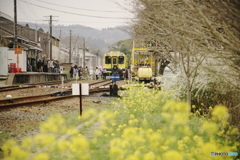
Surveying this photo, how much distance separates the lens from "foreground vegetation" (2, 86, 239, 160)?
3.56 meters

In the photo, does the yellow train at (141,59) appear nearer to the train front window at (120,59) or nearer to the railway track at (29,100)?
the railway track at (29,100)

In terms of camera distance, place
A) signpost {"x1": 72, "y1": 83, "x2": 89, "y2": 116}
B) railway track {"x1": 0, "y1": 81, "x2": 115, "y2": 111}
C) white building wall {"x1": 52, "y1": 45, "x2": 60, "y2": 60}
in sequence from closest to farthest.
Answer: signpost {"x1": 72, "y1": 83, "x2": 89, "y2": 116} < railway track {"x1": 0, "y1": 81, "x2": 115, "y2": 111} < white building wall {"x1": 52, "y1": 45, "x2": 60, "y2": 60}

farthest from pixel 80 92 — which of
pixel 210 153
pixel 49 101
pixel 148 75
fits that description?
pixel 148 75

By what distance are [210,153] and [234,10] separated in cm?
172

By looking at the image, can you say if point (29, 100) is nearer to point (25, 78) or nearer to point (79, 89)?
point (79, 89)

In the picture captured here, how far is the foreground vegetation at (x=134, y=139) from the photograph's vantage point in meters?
3.56

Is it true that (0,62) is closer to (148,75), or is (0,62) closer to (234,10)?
(148,75)

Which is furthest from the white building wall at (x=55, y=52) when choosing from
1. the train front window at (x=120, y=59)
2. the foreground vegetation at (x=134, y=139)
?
the foreground vegetation at (x=134, y=139)

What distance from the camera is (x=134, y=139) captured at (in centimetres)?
371

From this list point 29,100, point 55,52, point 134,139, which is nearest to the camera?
point 134,139

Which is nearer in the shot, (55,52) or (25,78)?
(25,78)

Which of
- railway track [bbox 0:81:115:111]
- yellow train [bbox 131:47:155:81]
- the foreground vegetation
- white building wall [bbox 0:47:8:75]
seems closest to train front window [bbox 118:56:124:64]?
yellow train [bbox 131:47:155:81]

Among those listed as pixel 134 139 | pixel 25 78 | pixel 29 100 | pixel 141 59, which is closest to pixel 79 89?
pixel 134 139

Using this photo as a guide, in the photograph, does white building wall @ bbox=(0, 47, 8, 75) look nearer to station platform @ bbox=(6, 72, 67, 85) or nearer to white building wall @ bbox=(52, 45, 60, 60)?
station platform @ bbox=(6, 72, 67, 85)
